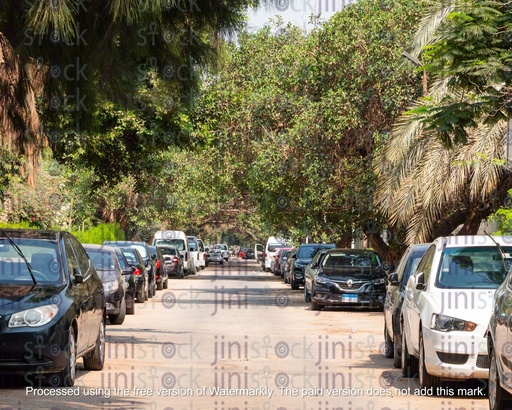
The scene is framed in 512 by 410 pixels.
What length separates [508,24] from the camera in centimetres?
1263

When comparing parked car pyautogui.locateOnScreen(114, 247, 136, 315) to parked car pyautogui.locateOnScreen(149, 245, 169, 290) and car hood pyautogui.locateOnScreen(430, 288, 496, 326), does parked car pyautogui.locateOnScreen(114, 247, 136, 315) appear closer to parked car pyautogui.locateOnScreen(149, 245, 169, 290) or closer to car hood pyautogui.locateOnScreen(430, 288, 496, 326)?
parked car pyautogui.locateOnScreen(149, 245, 169, 290)

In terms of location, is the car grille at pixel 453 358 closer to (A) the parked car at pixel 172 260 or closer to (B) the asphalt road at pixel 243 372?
(B) the asphalt road at pixel 243 372

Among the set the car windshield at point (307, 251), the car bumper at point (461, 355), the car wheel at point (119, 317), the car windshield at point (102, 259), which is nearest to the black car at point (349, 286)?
the car windshield at point (102, 259)

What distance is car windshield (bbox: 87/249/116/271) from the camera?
77.0ft

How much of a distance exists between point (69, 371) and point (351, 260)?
58.7ft

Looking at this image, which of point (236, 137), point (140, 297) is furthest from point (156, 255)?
point (140, 297)

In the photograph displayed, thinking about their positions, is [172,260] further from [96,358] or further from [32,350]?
[32,350]

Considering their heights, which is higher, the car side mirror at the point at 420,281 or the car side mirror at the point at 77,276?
the car side mirror at the point at 77,276

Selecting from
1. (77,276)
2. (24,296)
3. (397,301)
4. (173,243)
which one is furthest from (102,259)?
(173,243)

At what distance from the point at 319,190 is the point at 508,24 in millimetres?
20579

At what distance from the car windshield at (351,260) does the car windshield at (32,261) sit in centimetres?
1655

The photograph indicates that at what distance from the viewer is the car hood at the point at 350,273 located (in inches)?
1105

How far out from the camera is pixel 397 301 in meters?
15.6

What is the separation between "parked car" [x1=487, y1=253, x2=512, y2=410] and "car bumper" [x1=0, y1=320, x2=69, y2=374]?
453 centimetres
